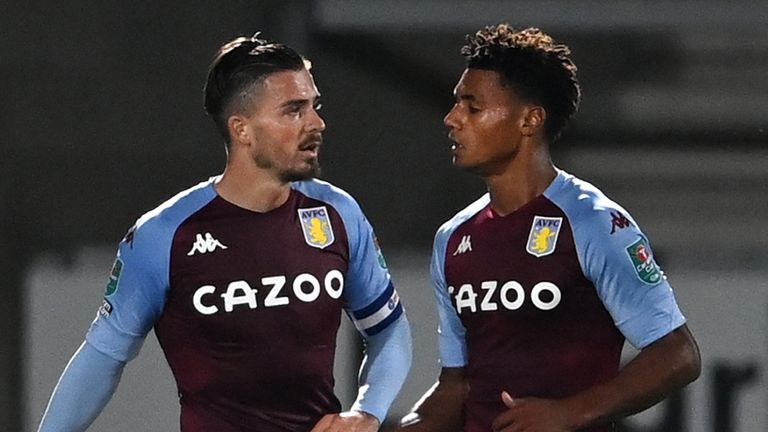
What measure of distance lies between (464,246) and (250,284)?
0.45 meters

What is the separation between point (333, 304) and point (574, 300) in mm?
481

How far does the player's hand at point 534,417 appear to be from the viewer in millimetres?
3404

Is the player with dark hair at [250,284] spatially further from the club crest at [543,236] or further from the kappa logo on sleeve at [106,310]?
the club crest at [543,236]

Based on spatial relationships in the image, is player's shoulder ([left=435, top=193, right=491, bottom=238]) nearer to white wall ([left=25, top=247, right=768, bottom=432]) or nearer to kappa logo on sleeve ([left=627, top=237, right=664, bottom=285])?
kappa logo on sleeve ([left=627, top=237, right=664, bottom=285])

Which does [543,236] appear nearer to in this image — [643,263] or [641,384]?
[643,263]

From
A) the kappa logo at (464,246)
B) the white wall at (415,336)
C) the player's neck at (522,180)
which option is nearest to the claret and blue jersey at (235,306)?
the kappa logo at (464,246)

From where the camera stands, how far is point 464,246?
368cm

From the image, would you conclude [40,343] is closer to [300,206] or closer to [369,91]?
[369,91]

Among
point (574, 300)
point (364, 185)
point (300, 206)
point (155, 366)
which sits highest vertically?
point (300, 206)

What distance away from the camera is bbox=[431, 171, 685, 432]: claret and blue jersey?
347cm

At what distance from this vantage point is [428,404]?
3.76 metres

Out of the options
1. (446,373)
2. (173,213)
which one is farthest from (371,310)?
(173,213)

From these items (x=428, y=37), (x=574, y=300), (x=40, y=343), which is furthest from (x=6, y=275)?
(x=574, y=300)

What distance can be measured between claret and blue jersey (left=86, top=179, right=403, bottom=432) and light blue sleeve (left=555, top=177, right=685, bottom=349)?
0.50 metres
